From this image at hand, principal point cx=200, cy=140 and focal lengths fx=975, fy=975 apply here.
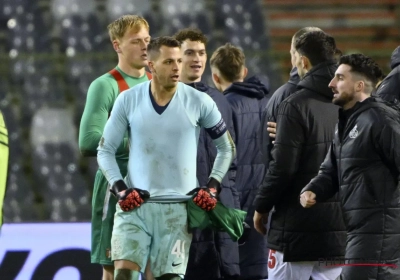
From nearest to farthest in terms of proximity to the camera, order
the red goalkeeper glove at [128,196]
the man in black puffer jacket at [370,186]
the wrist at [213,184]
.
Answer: the man in black puffer jacket at [370,186]
the red goalkeeper glove at [128,196]
the wrist at [213,184]

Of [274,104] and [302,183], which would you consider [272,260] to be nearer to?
[302,183]

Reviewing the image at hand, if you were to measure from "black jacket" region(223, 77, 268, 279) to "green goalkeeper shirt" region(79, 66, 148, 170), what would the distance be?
37.5 inches

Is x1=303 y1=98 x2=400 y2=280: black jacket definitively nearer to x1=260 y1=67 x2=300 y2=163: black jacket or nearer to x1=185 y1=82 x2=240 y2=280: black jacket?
x1=260 y1=67 x2=300 y2=163: black jacket

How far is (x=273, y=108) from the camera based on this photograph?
528 centimetres

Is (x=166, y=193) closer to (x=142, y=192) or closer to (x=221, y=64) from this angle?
(x=142, y=192)

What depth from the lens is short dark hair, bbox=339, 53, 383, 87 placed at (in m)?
4.50

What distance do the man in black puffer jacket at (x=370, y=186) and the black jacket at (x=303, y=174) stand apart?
1.78 feet

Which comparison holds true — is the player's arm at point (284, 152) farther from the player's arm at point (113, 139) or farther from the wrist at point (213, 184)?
the player's arm at point (113, 139)

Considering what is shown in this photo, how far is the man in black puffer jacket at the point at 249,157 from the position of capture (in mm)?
5922

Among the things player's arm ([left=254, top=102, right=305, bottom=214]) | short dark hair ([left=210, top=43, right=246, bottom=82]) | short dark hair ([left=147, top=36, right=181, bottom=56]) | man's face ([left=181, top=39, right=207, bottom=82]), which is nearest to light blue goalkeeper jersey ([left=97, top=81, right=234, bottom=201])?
short dark hair ([left=147, top=36, right=181, bottom=56])

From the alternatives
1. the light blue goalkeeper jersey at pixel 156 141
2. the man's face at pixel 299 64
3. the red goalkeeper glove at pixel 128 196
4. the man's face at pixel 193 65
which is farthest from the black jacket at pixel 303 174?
the man's face at pixel 193 65

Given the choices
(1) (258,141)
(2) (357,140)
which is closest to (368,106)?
(2) (357,140)

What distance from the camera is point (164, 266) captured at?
4.67 metres

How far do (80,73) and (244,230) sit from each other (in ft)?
17.0
